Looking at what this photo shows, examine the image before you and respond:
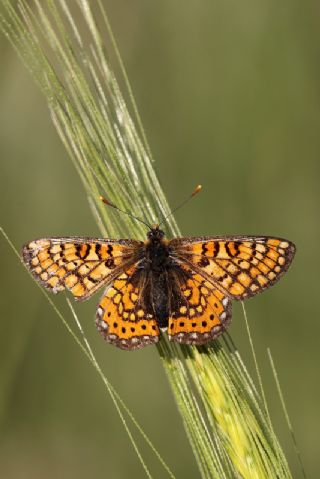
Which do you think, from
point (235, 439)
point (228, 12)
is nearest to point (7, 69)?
point (228, 12)

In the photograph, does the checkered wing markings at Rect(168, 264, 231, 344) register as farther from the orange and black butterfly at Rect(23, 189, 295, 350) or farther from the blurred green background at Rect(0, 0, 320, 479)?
the blurred green background at Rect(0, 0, 320, 479)

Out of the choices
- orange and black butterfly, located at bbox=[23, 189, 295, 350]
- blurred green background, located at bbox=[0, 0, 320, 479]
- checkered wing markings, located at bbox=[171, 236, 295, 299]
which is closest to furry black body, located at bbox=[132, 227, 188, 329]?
orange and black butterfly, located at bbox=[23, 189, 295, 350]

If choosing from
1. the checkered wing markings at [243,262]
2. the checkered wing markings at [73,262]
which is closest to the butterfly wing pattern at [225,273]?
the checkered wing markings at [243,262]

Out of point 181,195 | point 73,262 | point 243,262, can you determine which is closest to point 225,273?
point 243,262

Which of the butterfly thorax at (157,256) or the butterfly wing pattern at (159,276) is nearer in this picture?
the butterfly wing pattern at (159,276)

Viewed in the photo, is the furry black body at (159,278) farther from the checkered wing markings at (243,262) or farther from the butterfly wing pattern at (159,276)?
the checkered wing markings at (243,262)

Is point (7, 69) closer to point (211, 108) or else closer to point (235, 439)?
point (211, 108)

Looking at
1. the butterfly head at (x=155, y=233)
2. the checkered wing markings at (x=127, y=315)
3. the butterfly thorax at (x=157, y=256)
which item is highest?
the butterfly head at (x=155, y=233)
